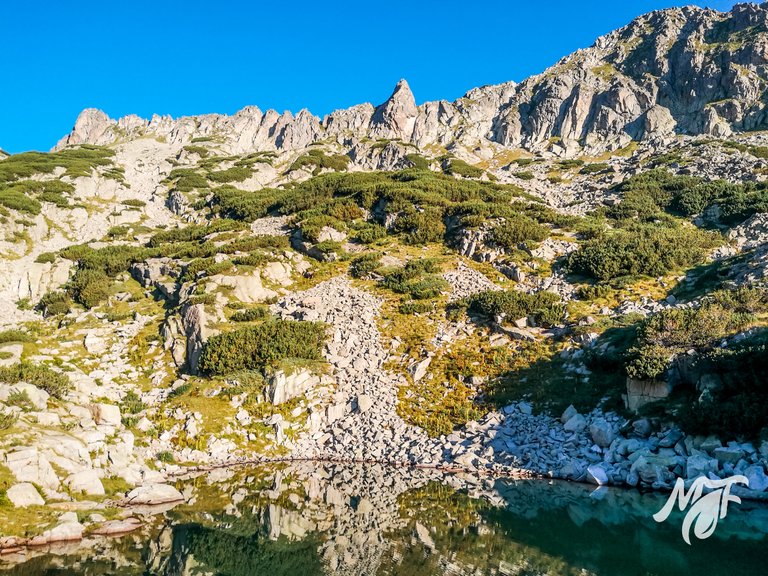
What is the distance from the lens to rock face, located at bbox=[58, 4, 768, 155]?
71.2 meters

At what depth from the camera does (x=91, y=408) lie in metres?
19.5

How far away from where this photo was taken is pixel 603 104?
7844 cm

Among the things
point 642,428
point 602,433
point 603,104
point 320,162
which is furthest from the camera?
point 603,104

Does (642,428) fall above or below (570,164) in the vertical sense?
below

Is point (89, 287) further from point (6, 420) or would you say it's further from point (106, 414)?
point (6, 420)

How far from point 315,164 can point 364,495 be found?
205ft

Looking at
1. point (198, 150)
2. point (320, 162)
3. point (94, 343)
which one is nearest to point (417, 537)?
point (94, 343)

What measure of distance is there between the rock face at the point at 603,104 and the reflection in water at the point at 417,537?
7056cm

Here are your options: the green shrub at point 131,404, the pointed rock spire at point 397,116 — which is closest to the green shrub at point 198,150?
the pointed rock spire at point 397,116

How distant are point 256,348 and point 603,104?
7518 cm

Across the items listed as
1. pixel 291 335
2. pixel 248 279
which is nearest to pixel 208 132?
pixel 248 279

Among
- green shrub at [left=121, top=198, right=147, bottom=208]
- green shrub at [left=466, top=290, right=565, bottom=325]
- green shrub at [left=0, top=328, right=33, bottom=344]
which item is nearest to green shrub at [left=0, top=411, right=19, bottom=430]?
green shrub at [left=0, top=328, right=33, bottom=344]

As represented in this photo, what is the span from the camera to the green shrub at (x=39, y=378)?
18.9 meters

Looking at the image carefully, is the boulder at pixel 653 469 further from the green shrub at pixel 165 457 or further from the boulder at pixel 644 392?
the green shrub at pixel 165 457
